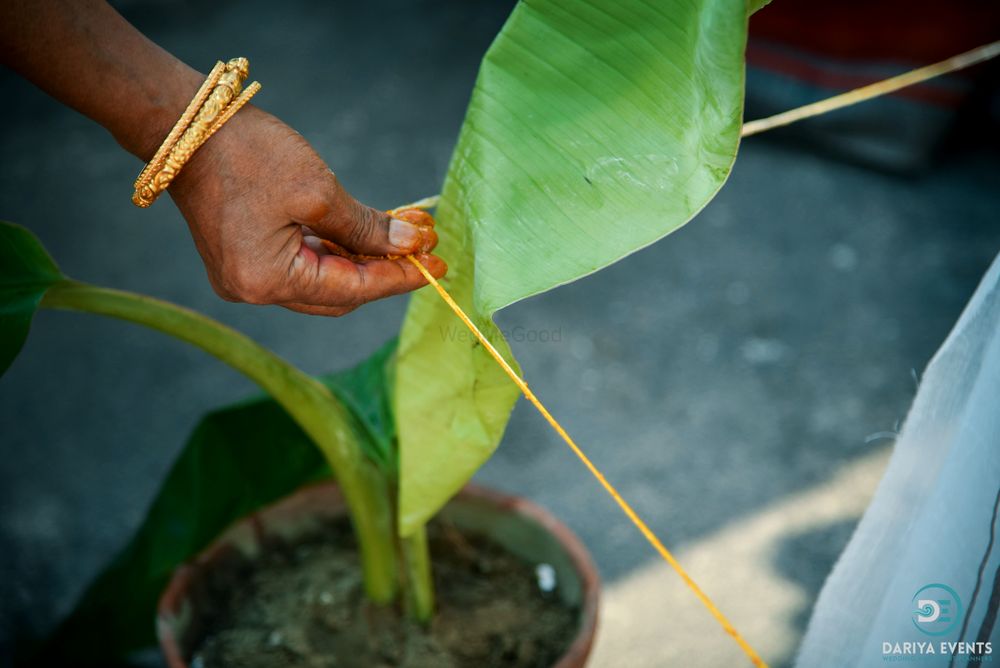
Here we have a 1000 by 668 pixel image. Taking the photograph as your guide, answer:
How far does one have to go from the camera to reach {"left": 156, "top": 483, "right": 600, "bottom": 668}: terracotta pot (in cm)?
90

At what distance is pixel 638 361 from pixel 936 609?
118cm

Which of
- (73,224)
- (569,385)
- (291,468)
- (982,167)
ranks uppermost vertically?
(73,224)

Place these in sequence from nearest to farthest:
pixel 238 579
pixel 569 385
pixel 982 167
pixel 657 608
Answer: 1. pixel 238 579
2. pixel 657 608
3. pixel 569 385
4. pixel 982 167

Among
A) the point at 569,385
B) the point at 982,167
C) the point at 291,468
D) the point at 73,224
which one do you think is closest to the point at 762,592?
the point at 569,385

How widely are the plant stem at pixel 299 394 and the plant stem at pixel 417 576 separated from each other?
17mm

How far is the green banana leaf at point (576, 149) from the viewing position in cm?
59

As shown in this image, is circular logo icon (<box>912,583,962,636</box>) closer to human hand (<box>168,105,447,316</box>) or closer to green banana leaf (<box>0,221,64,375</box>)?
human hand (<box>168,105,447,316</box>)

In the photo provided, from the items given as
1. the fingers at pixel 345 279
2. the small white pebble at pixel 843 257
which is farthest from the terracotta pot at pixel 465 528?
the small white pebble at pixel 843 257

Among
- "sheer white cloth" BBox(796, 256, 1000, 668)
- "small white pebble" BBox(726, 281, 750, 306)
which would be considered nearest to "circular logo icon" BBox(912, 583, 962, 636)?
"sheer white cloth" BBox(796, 256, 1000, 668)

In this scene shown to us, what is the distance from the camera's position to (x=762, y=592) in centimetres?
137

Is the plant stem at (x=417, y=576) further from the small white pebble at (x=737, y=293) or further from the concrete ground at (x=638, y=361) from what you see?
the small white pebble at (x=737, y=293)

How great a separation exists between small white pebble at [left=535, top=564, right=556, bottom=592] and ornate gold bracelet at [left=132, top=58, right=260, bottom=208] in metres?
0.59

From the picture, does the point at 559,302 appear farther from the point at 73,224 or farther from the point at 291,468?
the point at 73,224

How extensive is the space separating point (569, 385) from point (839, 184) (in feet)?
3.14
